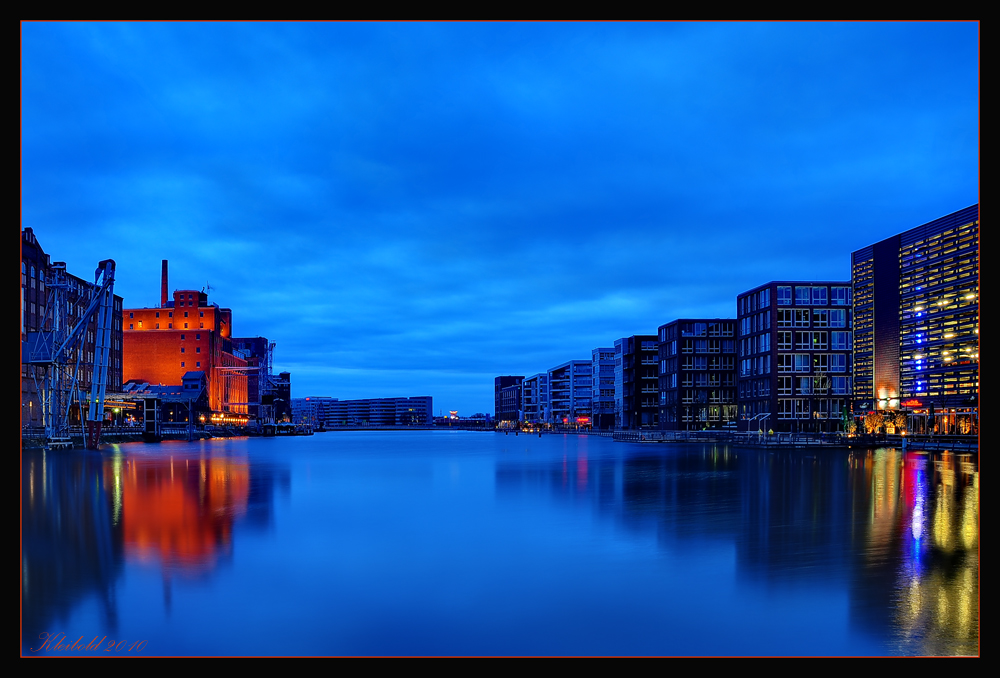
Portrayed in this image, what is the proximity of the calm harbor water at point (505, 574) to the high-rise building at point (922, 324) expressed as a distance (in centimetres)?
7514

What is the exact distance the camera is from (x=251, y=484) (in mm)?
42938

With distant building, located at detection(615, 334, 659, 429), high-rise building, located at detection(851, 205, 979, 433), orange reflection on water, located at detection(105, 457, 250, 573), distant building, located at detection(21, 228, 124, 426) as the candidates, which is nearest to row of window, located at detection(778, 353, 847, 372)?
high-rise building, located at detection(851, 205, 979, 433)

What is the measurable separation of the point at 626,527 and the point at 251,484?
87.4 ft

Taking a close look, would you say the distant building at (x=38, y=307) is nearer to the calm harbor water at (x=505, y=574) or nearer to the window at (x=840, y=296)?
the calm harbor water at (x=505, y=574)

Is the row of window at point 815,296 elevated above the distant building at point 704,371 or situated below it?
above

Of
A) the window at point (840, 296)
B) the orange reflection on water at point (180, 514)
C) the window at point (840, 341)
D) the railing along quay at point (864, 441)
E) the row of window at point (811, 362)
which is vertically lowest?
the railing along quay at point (864, 441)

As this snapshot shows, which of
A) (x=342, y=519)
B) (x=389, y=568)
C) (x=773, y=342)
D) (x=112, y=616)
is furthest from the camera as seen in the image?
(x=773, y=342)

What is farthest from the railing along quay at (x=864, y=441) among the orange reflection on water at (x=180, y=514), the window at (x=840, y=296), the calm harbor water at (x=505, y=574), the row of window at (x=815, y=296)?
the orange reflection on water at (x=180, y=514)

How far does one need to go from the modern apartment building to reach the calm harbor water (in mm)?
91586

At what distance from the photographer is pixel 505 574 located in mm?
17688

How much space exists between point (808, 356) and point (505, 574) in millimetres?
116843

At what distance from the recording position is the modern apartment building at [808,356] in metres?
121

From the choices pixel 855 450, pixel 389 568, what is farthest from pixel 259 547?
pixel 855 450
